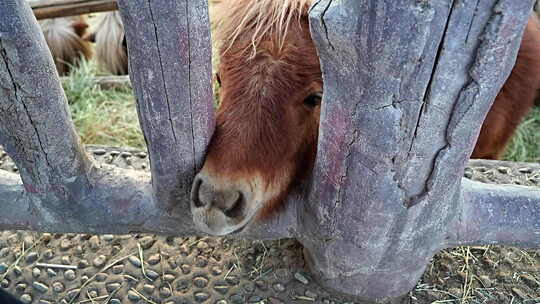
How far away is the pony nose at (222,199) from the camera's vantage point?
3.92ft

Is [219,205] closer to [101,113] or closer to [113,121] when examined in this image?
[113,121]

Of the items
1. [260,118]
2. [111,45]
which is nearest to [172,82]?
[260,118]

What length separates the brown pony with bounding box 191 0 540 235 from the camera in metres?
1.22

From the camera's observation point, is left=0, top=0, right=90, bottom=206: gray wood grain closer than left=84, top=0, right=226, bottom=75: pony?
Yes

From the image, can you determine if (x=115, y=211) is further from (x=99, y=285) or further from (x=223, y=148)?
(x=223, y=148)

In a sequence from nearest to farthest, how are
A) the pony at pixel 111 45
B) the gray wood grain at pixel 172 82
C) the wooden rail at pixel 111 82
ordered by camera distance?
1. the gray wood grain at pixel 172 82
2. the wooden rail at pixel 111 82
3. the pony at pixel 111 45

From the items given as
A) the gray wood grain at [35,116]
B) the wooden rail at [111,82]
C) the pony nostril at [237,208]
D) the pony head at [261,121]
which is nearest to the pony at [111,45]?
the wooden rail at [111,82]

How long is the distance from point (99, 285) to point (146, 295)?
0.18 metres

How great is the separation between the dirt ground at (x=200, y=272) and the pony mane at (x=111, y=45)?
8.28 feet

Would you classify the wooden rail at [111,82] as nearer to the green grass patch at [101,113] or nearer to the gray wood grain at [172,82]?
the green grass patch at [101,113]

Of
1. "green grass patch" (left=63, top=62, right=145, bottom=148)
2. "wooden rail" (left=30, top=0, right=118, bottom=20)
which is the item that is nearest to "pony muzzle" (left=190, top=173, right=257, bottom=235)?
"green grass patch" (left=63, top=62, right=145, bottom=148)

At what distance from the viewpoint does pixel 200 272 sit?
67.7 inches

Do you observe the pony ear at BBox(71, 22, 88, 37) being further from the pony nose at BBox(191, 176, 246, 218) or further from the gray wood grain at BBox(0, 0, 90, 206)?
the pony nose at BBox(191, 176, 246, 218)

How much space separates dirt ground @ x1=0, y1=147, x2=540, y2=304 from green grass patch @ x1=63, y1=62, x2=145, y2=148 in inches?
49.9
